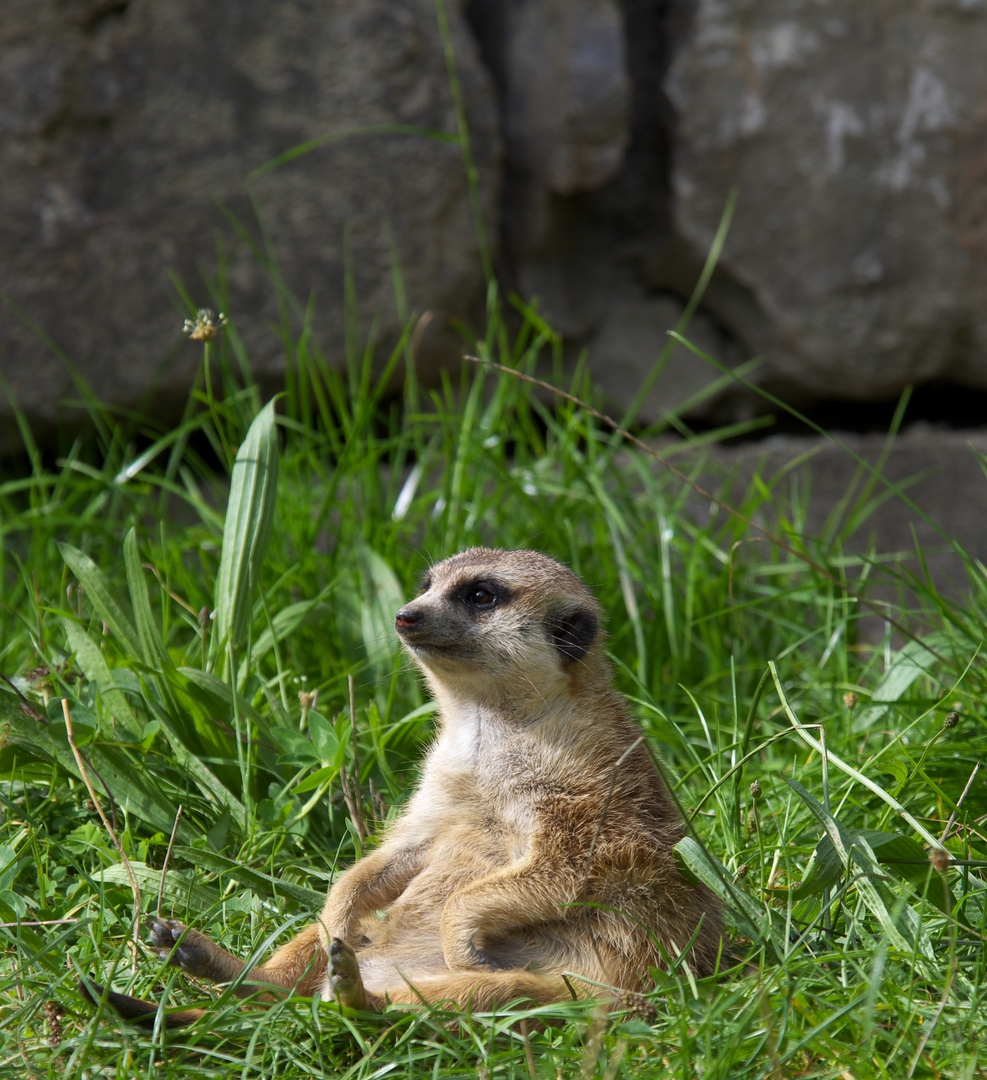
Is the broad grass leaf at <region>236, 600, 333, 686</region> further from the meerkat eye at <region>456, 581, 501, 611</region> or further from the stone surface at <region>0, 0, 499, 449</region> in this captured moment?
the stone surface at <region>0, 0, 499, 449</region>

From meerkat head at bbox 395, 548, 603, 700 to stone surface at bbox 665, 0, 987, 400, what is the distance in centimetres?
225

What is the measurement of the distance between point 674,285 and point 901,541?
1397 millimetres

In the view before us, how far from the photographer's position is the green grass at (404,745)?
5.50 ft

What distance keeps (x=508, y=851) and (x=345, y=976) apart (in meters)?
0.46

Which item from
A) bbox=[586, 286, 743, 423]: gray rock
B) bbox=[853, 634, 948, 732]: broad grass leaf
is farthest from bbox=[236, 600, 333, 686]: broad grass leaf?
bbox=[586, 286, 743, 423]: gray rock

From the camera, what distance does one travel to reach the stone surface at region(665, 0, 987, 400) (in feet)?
12.8

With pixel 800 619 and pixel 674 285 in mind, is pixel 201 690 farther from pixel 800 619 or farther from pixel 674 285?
pixel 674 285

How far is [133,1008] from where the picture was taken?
1648mm

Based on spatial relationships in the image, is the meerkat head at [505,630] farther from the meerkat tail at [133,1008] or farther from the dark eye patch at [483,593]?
the meerkat tail at [133,1008]

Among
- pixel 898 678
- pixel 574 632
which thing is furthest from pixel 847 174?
pixel 574 632

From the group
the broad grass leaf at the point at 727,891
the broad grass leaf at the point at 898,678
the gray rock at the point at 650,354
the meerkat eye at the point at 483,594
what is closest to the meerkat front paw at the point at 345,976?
the broad grass leaf at the point at 727,891

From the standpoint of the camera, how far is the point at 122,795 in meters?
2.25

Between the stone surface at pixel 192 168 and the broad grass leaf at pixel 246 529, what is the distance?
143cm

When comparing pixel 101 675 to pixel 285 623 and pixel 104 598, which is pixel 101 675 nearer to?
pixel 104 598
